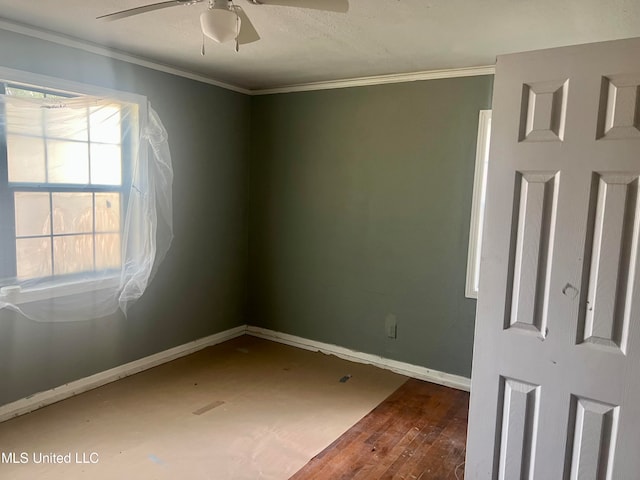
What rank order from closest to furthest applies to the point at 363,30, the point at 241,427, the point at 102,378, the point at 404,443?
1. the point at 363,30
2. the point at 404,443
3. the point at 241,427
4. the point at 102,378

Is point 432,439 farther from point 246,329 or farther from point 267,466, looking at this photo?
point 246,329

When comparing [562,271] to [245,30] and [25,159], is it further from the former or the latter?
[25,159]

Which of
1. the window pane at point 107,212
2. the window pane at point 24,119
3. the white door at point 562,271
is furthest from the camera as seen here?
the window pane at point 107,212

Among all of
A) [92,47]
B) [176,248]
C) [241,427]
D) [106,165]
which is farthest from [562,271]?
[92,47]

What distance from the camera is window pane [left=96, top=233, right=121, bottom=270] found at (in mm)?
3074

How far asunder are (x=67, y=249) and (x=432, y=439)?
2553 mm

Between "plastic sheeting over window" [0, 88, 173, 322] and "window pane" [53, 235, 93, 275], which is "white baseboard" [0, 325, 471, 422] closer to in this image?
"plastic sheeting over window" [0, 88, 173, 322]

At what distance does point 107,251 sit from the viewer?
3.12 metres

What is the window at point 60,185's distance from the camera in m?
2.62

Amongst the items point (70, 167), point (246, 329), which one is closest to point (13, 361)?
point (70, 167)

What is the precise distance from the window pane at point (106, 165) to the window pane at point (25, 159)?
0.32m

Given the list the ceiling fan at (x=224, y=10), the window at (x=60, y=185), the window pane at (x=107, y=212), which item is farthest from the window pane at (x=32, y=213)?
the ceiling fan at (x=224, y=10)

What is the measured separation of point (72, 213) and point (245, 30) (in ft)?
5.32

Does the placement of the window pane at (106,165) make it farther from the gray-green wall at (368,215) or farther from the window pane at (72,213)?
the gray-green wall at (368,215)
